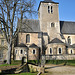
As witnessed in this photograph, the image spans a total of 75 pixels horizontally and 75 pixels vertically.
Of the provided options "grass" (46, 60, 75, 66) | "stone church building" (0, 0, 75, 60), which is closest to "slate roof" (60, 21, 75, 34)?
"stone church building" (0, 0, 75, 60)

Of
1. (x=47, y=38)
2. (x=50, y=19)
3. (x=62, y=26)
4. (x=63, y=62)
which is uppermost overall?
(x=50, y=19)

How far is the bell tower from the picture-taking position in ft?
101

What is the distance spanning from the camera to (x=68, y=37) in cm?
3256

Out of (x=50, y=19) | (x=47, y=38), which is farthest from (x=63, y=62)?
(x=50, y=19)

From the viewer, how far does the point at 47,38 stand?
29.3 m

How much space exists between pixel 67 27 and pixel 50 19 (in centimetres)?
669

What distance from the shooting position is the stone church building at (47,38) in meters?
27.1

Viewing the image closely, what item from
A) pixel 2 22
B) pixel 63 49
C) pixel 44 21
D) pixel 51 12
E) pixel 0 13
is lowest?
pixel 63 49

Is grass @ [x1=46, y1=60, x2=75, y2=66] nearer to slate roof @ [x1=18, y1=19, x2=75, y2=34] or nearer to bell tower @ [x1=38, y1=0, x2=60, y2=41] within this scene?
bell tower @ [x1=38, y1=0, x2=60, y2=41]

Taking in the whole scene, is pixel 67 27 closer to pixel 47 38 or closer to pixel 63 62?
pixel 47 38

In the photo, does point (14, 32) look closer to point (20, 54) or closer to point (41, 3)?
point (20, 54)

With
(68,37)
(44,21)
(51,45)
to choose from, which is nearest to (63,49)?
(51,45)

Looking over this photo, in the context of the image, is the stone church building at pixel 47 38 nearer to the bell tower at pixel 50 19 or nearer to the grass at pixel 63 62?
the bell tower at pixel 50 19

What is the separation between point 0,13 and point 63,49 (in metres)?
17.6
